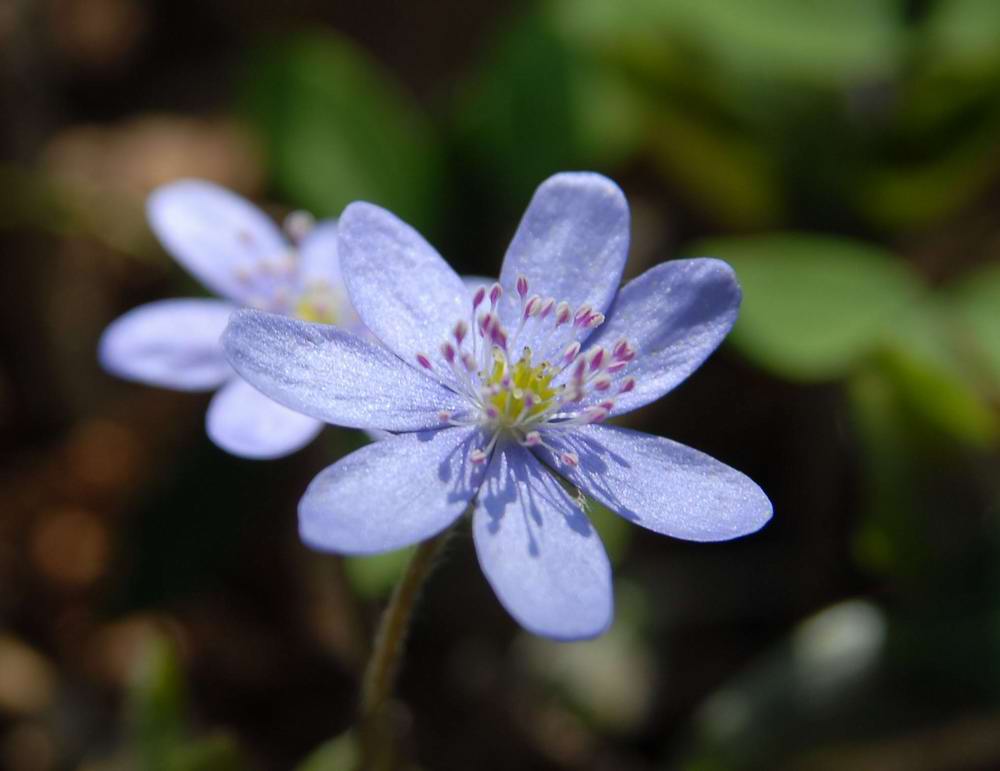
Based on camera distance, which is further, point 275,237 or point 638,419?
point 638,419

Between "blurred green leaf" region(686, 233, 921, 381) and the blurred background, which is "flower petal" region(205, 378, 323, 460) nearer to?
the blurred background

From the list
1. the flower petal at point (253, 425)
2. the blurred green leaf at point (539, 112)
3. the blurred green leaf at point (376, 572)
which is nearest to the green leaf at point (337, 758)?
the blurred green leaf at point (376, 572)

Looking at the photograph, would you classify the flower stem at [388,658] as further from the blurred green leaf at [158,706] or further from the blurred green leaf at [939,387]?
the blurred green leaf at [939,387]

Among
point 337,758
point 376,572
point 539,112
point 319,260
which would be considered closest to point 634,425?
point 539,112

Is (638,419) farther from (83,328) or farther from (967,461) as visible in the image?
(83,328)

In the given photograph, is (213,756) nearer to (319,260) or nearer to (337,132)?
(319,260)

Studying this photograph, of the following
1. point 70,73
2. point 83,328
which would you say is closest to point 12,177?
point 83,328

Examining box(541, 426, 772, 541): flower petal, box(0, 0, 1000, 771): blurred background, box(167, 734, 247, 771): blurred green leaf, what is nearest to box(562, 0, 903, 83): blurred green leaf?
box(0, 0, 1000, 771): blurred background
